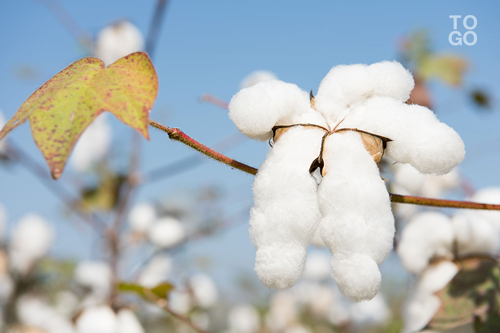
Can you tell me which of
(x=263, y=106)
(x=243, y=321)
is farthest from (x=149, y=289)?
(x=243, y=321)

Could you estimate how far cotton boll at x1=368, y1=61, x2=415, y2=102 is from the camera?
0.49 meters

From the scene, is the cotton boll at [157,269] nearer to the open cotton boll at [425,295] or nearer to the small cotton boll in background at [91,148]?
the small cotton boll in background at [91,148]

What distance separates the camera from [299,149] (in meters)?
0.45

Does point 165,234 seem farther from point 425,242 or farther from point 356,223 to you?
point 356,223

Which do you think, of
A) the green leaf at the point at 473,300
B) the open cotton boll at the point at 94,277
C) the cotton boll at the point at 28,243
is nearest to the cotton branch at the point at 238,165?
the green leaf at the point at 473,300

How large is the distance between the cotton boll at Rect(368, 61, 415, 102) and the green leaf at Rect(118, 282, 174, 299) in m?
0.68

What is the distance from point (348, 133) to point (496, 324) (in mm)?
424

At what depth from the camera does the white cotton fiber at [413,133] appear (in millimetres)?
424

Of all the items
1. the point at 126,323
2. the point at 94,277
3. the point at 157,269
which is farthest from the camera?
the point at 157,269

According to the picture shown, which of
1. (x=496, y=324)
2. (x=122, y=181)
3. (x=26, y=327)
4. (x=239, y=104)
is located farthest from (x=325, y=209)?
(x=26, y=327)

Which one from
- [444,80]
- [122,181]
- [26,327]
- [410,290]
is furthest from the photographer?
[26,327]

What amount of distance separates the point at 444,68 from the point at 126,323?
1.42 m

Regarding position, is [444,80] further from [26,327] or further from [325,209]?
[26,327]

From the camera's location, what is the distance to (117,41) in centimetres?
168
